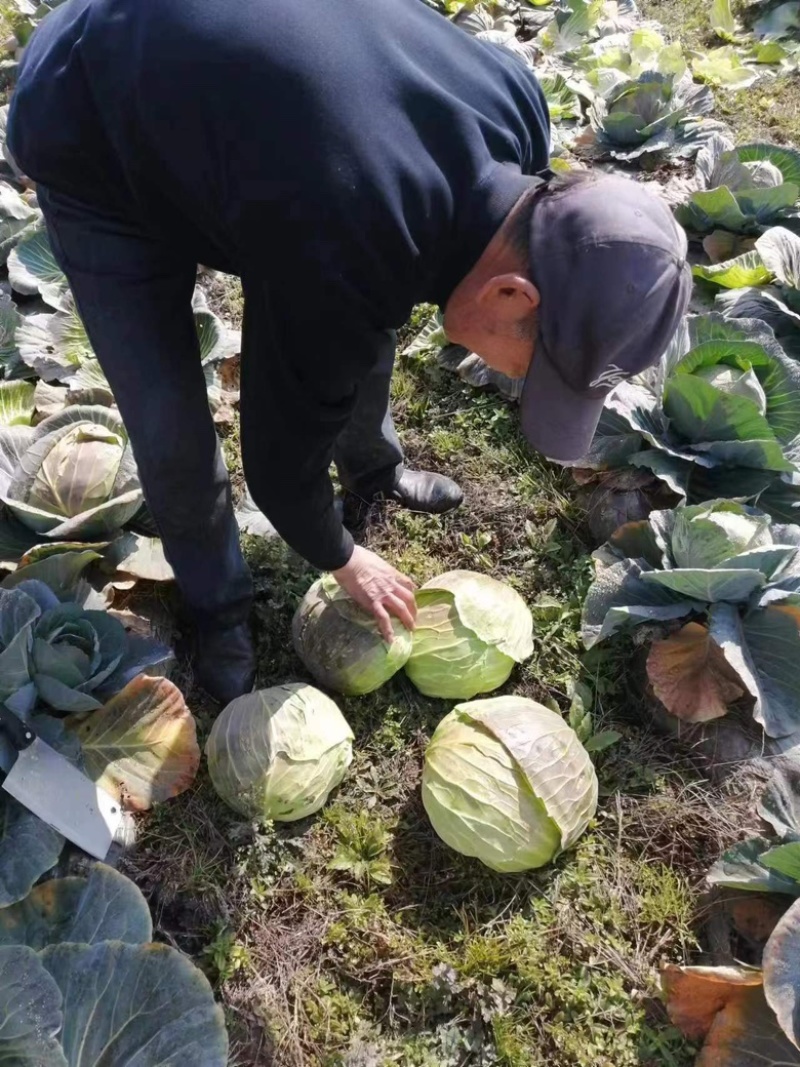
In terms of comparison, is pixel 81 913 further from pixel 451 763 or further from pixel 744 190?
pixel 744 190

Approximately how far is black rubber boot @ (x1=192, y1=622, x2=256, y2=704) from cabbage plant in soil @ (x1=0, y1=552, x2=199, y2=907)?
0.65 ft

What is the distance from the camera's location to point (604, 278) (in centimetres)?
174

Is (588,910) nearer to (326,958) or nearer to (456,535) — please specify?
(326,958)

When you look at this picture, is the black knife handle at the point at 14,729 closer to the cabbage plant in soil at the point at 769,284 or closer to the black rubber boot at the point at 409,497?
the black rubber boot at the point at 409,497

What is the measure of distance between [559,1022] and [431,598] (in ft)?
4.73

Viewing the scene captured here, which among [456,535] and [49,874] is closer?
[49,874]

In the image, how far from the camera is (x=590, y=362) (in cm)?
186

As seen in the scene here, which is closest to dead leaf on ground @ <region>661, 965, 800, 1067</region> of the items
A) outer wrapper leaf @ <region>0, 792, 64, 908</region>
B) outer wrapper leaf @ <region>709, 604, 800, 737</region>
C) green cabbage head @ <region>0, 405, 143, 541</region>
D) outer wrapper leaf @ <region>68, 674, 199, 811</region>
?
outer wrapper leaf @ <region>709, 604, 800, 737</region>

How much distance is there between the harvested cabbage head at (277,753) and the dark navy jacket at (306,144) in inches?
44.1

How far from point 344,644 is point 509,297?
155cm

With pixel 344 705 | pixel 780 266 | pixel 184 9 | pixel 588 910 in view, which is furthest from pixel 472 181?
pixel 780 266

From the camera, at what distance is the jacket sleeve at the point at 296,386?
1.79m

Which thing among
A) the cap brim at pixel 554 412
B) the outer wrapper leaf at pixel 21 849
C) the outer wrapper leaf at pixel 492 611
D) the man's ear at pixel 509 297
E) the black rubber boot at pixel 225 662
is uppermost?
the man's ear at pixel 509 297

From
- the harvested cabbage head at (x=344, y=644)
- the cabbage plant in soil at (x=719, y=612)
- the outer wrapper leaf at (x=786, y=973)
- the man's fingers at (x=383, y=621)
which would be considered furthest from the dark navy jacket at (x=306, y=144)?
the outer wrapper leaf at (x=786, y=973)
